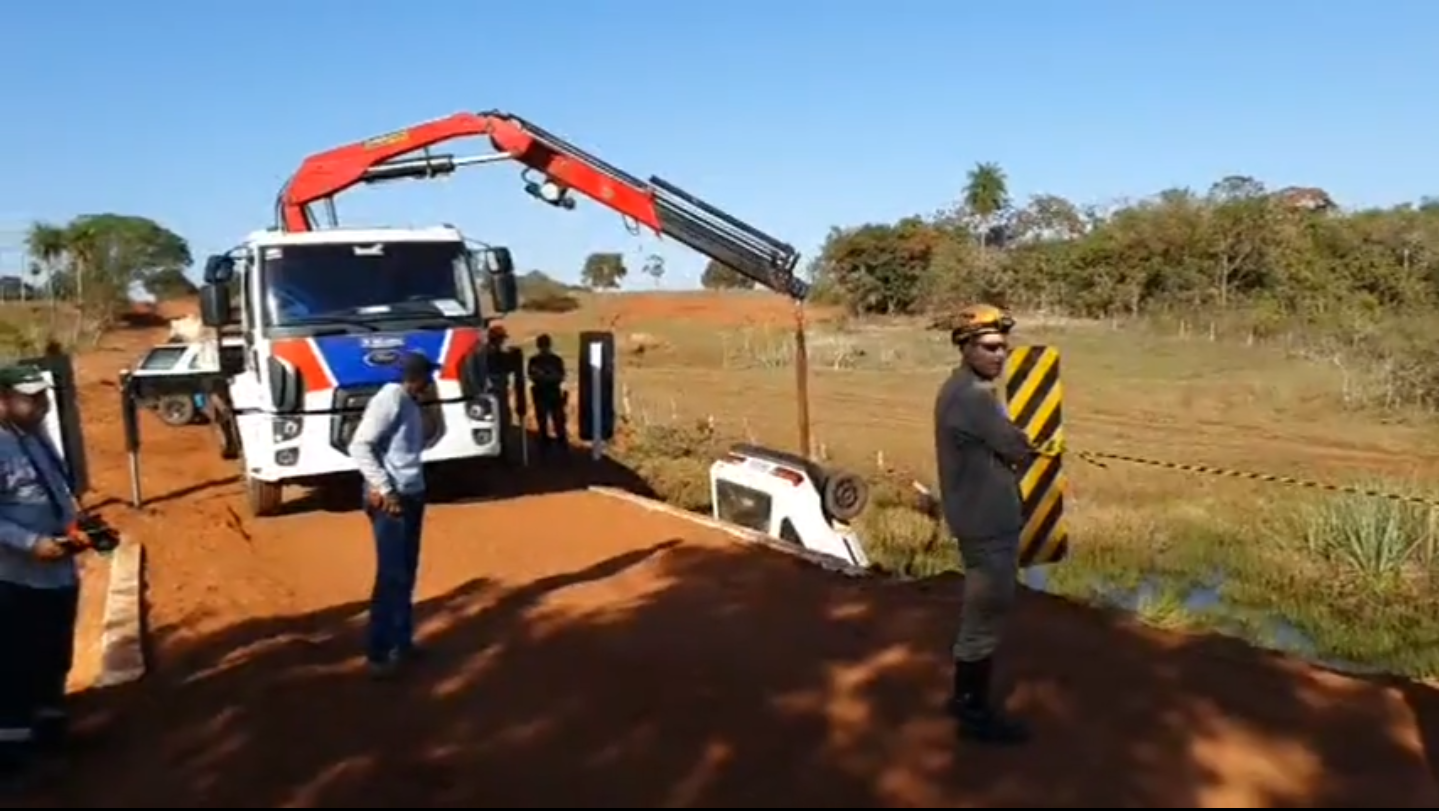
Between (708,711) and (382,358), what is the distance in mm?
6992

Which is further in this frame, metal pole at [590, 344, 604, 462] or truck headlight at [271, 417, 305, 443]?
metal pole at [590, 344, 604, 462]

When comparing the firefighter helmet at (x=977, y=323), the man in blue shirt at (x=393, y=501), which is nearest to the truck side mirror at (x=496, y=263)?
the man in blue shirt at (x=393, y=501)

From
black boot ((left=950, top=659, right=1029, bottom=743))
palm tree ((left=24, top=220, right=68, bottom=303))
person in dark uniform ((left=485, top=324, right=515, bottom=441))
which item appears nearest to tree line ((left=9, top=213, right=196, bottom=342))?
palm tree ((left=24, top=220, right=68, bottom=303))

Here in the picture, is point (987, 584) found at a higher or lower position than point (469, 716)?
higher

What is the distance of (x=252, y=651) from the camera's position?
28.4 ft

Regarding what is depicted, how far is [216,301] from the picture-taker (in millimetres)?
13320

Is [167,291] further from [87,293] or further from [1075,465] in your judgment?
[1075,465]

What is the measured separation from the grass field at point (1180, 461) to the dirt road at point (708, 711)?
308 centimetres

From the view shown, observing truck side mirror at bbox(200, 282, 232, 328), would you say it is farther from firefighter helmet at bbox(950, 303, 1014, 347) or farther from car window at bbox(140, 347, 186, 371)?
car window at bbox(140, 347, 186, 371)

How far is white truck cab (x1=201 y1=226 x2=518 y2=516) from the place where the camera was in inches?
505

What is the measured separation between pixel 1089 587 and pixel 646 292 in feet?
227

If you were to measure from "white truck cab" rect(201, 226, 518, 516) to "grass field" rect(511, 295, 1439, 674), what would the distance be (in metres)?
4.18

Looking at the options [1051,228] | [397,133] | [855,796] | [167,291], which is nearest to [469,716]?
[855,796]

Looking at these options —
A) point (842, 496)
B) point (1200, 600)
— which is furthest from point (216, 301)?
point (1200, 600)
